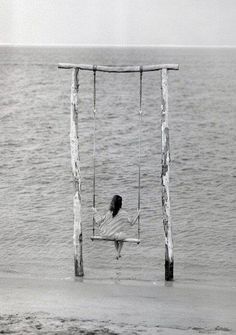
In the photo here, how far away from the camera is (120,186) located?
27.0 m

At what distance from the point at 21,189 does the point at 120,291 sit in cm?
1480

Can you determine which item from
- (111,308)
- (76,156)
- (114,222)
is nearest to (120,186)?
(76,156)

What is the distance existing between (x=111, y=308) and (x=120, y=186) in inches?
679

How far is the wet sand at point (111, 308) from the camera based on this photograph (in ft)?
28.9

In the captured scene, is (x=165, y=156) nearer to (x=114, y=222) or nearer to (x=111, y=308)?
(x=114, y=222)

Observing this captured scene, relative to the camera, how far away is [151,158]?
34.5m

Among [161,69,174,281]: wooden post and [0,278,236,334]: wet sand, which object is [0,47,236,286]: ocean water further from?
[0,278,236,334]: wet sand

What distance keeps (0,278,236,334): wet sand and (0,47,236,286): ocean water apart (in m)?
1.71

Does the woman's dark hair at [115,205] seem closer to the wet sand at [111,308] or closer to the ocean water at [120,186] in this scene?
the wet sand at [111,308]

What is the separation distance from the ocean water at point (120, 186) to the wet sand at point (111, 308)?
5.60 ft

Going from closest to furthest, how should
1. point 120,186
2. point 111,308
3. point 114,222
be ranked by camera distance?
point 111,308, point 114,222, point 120,186

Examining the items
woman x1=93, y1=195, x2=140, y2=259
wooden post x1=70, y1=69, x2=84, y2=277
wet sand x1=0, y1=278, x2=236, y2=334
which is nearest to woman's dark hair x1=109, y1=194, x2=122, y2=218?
woman x1=93, y1=195, x2=140, y2=259

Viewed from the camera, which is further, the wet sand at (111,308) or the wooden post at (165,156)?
the wooden post at (165,156)

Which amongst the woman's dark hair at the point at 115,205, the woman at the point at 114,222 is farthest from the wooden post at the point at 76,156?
the woman's dark hair at the point at 115,205
